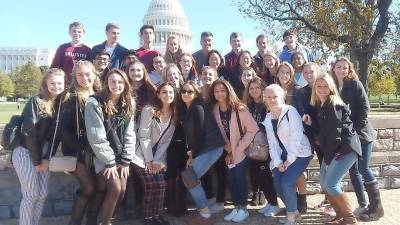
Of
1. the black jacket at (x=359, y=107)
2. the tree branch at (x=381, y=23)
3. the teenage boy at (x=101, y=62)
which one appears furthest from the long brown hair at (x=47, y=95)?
the tree branch at (x=381, y=23)

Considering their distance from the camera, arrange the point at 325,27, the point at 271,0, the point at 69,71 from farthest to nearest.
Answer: the point at 271,0
the point at 325,27
the point at 69,71

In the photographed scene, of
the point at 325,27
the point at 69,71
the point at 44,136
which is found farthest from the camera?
the point at 325,27

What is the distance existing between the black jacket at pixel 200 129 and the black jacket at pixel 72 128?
47.3 inches

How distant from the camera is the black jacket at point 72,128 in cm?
435

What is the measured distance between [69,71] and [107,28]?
893 mm

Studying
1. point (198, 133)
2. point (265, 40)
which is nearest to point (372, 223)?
point (198, 133)

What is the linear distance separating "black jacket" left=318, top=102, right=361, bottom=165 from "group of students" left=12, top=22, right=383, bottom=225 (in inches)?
0.5

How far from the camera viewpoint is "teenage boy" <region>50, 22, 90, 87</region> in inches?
242

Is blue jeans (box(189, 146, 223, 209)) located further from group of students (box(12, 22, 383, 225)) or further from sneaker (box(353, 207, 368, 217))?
sneaker (box(353, 207, 368, 217))

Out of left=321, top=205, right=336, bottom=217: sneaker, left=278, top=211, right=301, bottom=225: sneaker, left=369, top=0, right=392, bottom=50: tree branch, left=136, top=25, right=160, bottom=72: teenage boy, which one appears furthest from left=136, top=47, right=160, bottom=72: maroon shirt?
left=369, top=0, right=392, bottom=50: tree branch

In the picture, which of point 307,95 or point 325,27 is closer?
point 307,95

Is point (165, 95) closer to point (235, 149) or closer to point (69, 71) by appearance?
point (235, 149)

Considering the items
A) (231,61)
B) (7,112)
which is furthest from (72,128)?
(7,112)

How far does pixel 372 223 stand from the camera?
4926 millimetres
